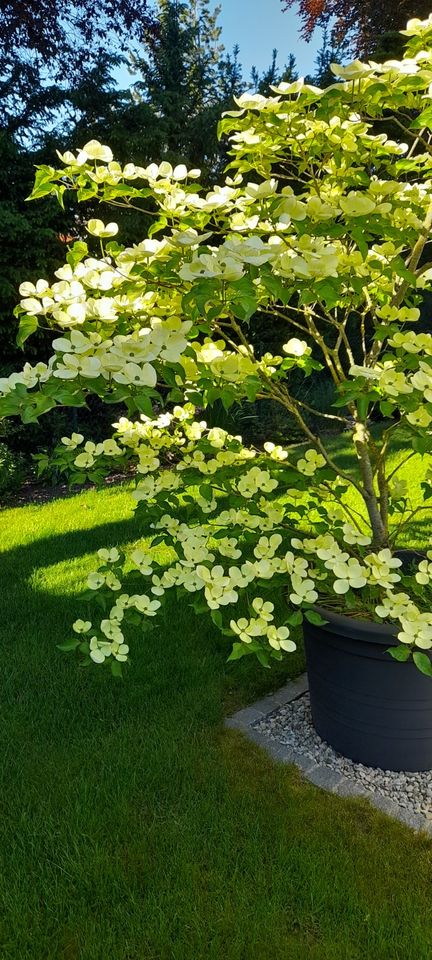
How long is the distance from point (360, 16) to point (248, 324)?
829 cm

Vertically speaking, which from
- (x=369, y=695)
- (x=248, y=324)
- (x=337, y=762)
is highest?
(x=248, y=324)

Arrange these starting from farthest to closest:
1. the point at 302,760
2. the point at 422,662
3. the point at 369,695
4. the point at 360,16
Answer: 1. the point at 360,16
2. the point at 302,760
3. the point at 369,695
4. the point at 422,662

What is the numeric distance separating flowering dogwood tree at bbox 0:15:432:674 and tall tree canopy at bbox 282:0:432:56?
7.06 meters

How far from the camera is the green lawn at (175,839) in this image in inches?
57.0

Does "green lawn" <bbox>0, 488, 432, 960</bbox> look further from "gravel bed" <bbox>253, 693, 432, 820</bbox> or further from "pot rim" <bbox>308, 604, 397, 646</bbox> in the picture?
"pot rim" <bbox>308, 604, 397, 646</bbox>

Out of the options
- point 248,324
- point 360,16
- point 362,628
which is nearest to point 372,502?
point 362,628

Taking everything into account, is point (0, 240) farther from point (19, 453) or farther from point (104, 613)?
point (104, 613)

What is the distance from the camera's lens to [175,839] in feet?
5.64

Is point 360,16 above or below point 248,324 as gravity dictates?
above

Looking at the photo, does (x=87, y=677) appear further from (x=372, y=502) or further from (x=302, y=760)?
(x=372, y=502)

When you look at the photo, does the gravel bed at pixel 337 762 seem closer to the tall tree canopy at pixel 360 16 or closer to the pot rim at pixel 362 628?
the pot rim at pixel 362 628

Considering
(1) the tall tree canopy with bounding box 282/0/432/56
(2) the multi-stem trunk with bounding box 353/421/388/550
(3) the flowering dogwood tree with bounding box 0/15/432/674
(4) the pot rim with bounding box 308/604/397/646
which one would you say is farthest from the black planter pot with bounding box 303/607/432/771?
(1) the tall tree canopy with bounding box 282/0/432/56

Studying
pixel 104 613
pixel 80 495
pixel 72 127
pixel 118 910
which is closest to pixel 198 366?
pixel 118 910

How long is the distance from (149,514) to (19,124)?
6.56m
